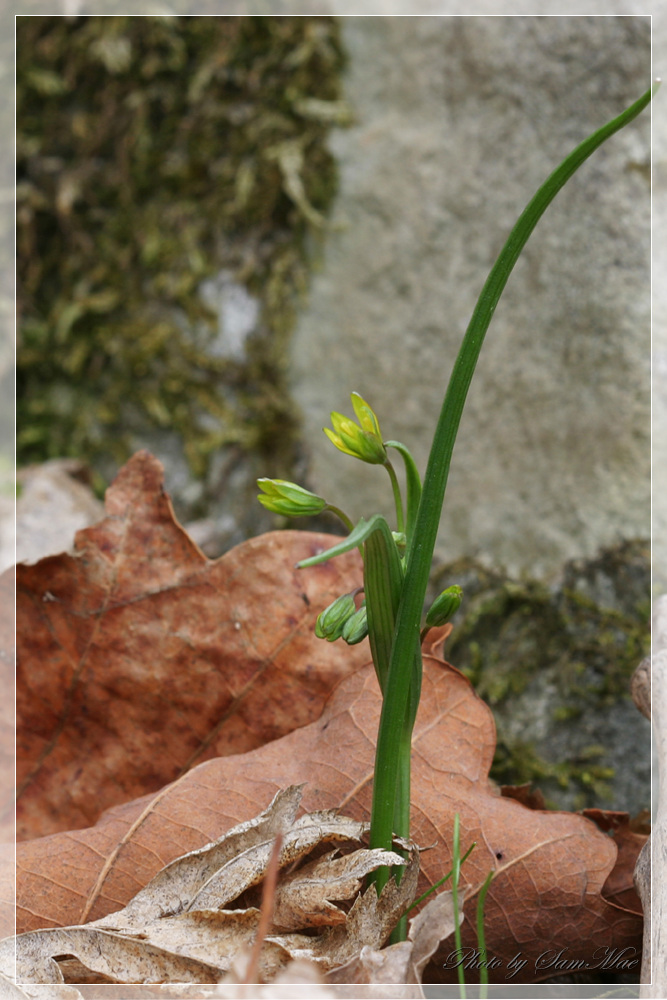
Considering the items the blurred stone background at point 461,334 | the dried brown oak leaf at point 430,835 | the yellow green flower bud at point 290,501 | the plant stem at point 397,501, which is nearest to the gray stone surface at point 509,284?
the blurred stone background at point 461,334

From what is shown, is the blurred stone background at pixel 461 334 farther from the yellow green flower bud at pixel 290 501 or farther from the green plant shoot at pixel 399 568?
the yellow green flower bud at pixel 290 501

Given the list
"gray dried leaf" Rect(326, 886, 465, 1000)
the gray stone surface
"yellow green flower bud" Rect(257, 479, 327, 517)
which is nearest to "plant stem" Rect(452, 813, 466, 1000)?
"gray dried leaf" Rect(326, 886, 465, 1000)

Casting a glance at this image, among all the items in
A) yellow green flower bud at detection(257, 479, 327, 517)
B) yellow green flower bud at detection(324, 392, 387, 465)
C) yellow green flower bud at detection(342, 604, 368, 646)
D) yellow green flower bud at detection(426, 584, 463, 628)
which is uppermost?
yellow green flower bud at detection(324, 392, 387, 465)

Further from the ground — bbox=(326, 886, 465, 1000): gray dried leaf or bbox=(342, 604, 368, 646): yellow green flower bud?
bbox=(342, 604, 368, 646): yellow green flower bud

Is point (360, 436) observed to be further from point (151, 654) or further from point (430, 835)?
point (151, 654)

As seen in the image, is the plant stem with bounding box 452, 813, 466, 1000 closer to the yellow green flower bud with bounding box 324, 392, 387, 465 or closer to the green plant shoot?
the green plant shoot
